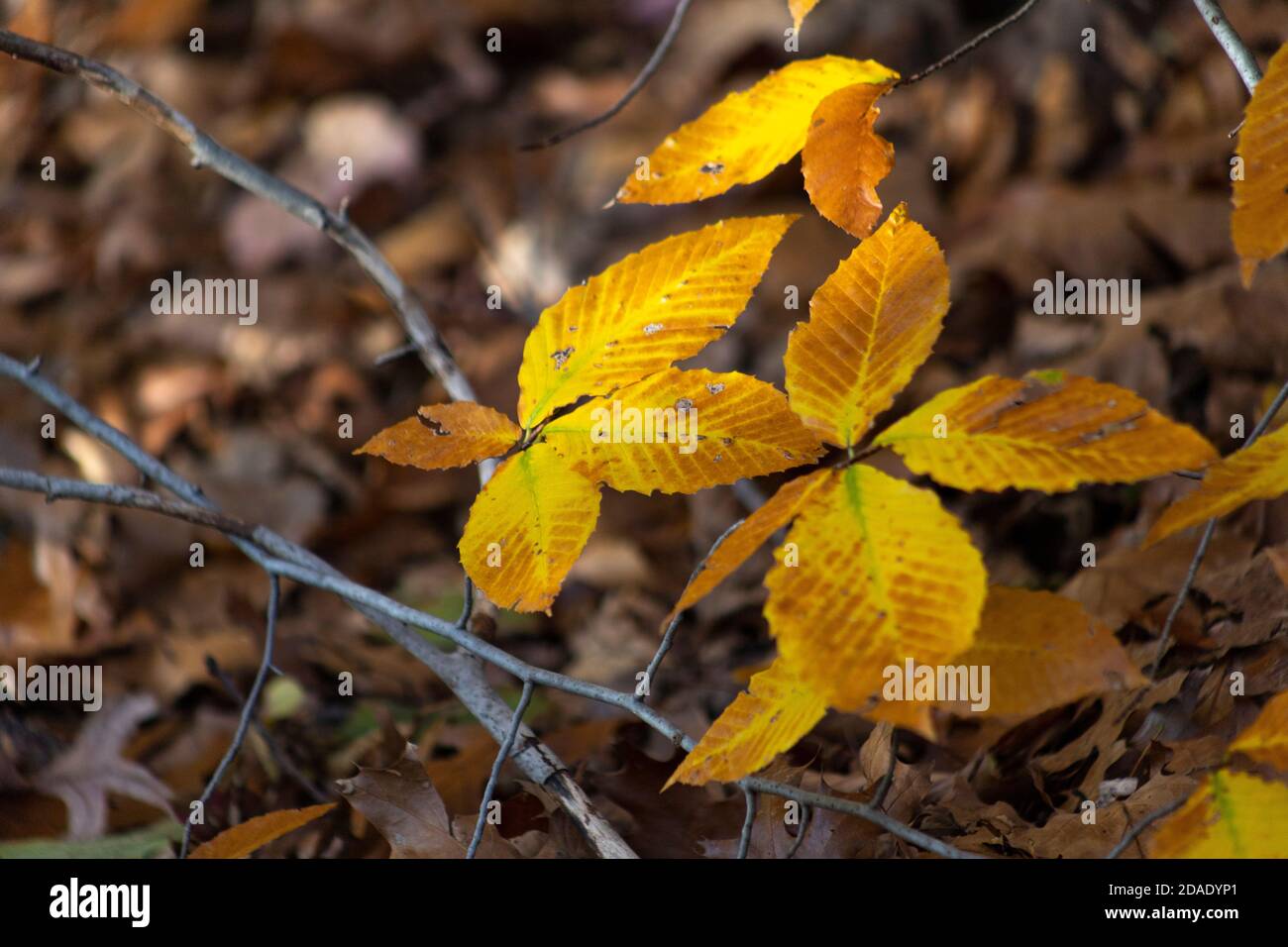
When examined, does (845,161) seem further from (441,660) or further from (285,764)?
(285,764)

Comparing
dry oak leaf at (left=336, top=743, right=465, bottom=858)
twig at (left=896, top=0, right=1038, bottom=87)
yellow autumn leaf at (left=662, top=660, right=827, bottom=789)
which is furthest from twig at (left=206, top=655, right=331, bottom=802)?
twig at (left=896, top=0, right=1038, bottom=87)

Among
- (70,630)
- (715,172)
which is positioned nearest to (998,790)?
(715,172)

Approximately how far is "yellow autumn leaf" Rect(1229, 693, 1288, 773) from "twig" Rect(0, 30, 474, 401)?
74cm

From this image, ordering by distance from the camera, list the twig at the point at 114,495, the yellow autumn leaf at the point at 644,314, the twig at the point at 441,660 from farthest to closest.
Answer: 1. the twig at the point at 114,495
2. the twig at the point at 441,660
3. the yellow autumn leaf at the point at 644,314

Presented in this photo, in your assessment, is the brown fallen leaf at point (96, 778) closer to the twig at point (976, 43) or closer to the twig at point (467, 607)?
the twig at point (467, 607)

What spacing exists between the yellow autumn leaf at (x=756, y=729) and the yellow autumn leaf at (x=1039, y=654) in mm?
105

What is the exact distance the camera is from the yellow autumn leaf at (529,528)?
760 mm

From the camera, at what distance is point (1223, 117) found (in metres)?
2.14

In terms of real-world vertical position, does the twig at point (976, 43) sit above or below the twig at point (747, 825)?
above

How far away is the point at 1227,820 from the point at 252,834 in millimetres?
667

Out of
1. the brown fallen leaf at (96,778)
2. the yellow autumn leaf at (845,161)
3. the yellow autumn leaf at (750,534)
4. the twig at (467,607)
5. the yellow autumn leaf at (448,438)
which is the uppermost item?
the yellow autumn leaf at (845,161)

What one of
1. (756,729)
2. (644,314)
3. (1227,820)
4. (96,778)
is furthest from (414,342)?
(1227,820)

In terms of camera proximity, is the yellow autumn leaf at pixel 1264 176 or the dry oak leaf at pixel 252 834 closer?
the yellow autumn leaf at pixel 1264 176

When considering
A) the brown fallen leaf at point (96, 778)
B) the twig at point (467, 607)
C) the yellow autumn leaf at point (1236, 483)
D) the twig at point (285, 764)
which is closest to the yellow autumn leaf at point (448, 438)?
the twig at point (467, 607)
